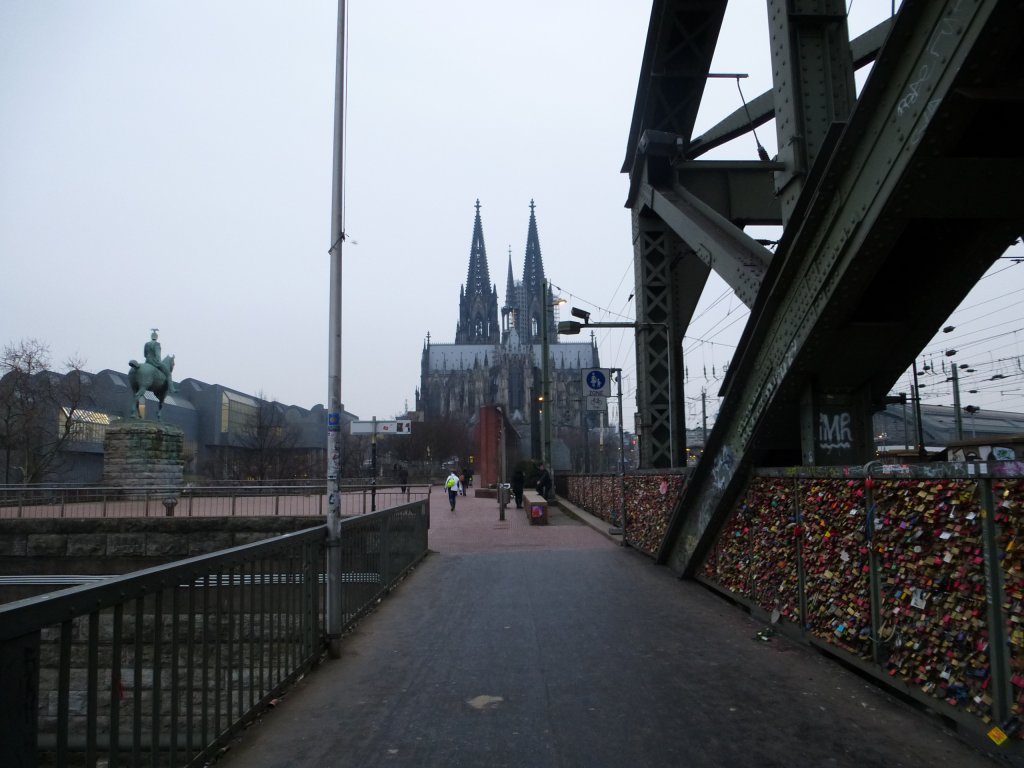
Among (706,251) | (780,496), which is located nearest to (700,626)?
(780,496)

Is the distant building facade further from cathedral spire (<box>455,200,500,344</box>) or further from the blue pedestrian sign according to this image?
cathedral spire (<box>455,200,500,344</box>)

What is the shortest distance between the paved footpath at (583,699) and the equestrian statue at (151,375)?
27.8 m

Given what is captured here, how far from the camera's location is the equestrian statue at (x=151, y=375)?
3219cm

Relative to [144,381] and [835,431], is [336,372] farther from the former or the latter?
[144,381]

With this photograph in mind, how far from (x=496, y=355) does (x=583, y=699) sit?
10820 centimetres

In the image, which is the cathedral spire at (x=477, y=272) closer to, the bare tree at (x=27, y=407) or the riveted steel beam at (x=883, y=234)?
the bare tree at (x=27, y=407)

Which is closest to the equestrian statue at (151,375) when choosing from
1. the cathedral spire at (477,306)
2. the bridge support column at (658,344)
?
the bridge support column at (658,344)

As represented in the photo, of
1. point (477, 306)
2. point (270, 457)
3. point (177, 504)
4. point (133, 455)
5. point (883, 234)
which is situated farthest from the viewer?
point (477, 306)

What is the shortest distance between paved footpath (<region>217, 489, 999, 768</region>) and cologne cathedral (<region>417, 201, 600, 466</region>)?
83338 millimetres

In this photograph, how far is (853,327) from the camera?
21.0 feet

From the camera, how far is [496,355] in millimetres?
113000

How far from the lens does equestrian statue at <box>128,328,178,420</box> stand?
106 ft

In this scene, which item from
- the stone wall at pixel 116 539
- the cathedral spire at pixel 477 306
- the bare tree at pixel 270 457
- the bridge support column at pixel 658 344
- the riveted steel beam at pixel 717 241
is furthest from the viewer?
the cathedral spire at pixel 477 306

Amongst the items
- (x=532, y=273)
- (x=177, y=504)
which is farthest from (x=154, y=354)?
(x=532, y=273)
